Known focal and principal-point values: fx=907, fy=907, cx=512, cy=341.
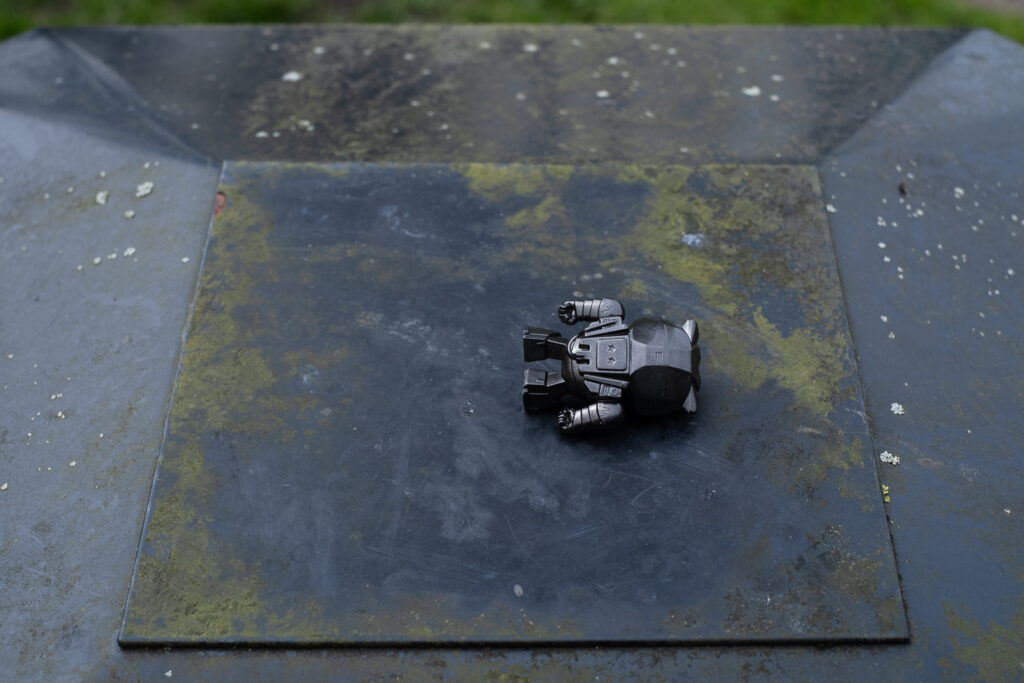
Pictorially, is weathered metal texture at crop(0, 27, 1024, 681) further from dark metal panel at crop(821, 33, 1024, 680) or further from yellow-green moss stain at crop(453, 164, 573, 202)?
yellow-green moss stain at crop(453, 164, 573, 202)

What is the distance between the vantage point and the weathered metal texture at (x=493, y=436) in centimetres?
149

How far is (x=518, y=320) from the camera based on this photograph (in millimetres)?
1816

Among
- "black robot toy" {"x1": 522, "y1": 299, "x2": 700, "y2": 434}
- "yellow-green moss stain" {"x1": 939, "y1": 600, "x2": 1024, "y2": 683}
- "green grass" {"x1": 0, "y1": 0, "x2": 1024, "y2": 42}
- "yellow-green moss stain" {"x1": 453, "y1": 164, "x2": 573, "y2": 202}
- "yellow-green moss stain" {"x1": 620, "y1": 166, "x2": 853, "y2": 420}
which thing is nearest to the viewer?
"yellow-green moss stain" {"x1": 939, "y1": 600, "x2": 1024, "y2": 683}

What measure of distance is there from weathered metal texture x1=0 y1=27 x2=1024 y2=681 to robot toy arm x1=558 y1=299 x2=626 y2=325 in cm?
51

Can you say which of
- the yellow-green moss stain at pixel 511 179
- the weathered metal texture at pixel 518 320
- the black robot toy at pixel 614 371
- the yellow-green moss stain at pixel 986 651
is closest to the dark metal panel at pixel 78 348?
the weathered metal texture at pixel 518 320

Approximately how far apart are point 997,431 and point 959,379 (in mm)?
123

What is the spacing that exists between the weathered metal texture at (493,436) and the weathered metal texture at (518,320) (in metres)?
0.06

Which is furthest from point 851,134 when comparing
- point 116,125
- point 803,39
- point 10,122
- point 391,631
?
point 10,122

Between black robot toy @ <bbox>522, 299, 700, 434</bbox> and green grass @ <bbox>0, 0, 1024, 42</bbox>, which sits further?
green grass @ <bbox>0, 0, 1024, 42</bbox>

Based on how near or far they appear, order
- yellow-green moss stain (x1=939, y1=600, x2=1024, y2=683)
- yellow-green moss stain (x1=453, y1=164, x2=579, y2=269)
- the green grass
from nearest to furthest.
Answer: yellow-green moss stain (x1=939, y1=600, x2=1024, y2=683) < yellow-green moss stain (x1=453, y1=164, x2=579, y2=269) < the green grass

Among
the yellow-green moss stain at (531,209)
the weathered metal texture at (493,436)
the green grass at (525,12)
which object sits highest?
the yellow-green moss stain at (531,209)

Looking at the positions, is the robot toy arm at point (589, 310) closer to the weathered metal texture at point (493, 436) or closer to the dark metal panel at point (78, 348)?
the weathered metal texture at point (493, 436)

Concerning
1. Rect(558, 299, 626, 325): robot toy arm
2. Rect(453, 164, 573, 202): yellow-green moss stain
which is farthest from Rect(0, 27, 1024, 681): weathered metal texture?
Rect(558, 299, 626, 325): robot toy arm

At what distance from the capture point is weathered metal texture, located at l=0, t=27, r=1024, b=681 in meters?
1.47
